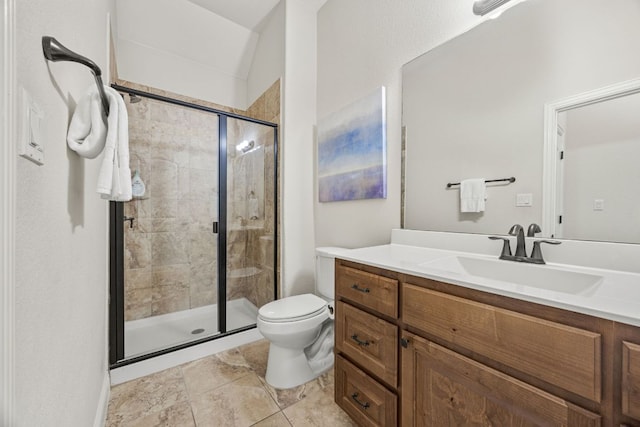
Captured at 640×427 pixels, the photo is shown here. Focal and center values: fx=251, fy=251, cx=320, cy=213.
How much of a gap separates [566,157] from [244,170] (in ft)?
7.48

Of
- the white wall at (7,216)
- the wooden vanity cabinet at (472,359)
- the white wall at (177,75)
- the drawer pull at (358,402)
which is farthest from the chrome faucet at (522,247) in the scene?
the white wall at (177,75)

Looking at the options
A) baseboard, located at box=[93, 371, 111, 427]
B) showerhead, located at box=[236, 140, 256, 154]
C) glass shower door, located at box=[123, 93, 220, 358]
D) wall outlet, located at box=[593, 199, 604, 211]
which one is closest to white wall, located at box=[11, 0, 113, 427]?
baseboard, located at box=[93, 371, 111, 427]

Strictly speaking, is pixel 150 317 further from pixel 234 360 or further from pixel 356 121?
pixel 356 121

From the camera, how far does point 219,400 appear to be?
55.2 inches

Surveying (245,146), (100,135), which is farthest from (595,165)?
(245,146)

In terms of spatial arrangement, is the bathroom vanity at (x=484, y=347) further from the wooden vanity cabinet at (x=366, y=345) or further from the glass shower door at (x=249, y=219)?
the glass shower door at (x=249, y=219)

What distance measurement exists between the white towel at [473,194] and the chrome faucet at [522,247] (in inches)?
7.4

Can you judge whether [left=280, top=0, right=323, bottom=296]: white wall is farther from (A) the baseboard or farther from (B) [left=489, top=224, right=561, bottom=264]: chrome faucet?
(B) [left=489, top=224, right=561, bottom=264]: chrome faucet

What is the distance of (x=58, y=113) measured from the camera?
2.14 ft

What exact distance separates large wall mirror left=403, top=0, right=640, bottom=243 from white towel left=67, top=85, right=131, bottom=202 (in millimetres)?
1390

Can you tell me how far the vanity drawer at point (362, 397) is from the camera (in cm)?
97

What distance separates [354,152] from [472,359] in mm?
1380

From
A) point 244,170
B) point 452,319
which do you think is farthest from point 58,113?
point 244,170

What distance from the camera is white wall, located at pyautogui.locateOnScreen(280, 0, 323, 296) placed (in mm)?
2133
